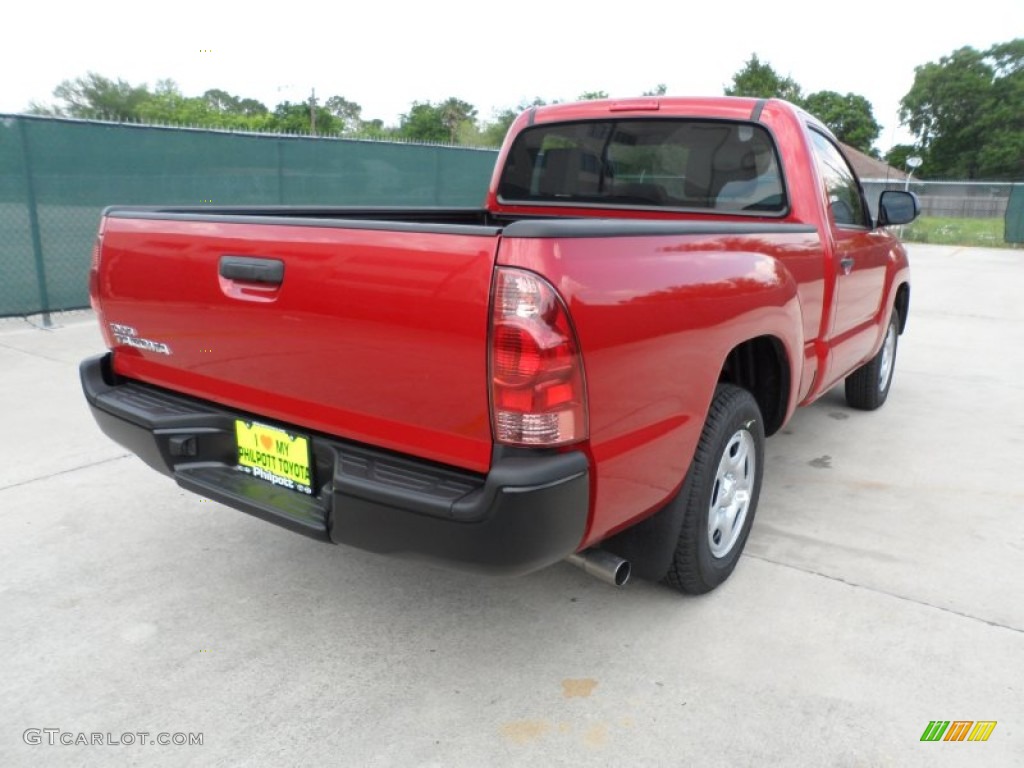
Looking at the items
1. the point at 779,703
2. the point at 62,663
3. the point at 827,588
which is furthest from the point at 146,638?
the point at 827,588

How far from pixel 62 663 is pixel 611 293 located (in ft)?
6.67

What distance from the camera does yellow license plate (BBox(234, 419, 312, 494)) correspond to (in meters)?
2.36

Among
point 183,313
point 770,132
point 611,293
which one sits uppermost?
point 770,132

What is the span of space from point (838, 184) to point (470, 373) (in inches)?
114

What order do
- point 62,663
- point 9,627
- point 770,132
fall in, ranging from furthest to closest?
1. point 770,132
2. point 9,627
3. point 62,663

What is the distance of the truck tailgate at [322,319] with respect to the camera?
1.97 m

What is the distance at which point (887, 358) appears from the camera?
5.61m

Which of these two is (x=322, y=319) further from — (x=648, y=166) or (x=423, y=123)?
(x=423, y=123)

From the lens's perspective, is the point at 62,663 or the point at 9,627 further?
the point at 9,627

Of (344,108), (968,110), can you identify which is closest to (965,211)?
(968,110)

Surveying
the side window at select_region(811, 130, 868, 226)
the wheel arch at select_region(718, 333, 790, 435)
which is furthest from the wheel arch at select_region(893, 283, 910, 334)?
the wheel arch at select_region(718, 333, 790, 435)

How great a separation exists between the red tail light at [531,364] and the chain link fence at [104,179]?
22.8 ft

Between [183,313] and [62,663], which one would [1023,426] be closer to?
[183,313]

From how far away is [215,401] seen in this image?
2611 millimetres
